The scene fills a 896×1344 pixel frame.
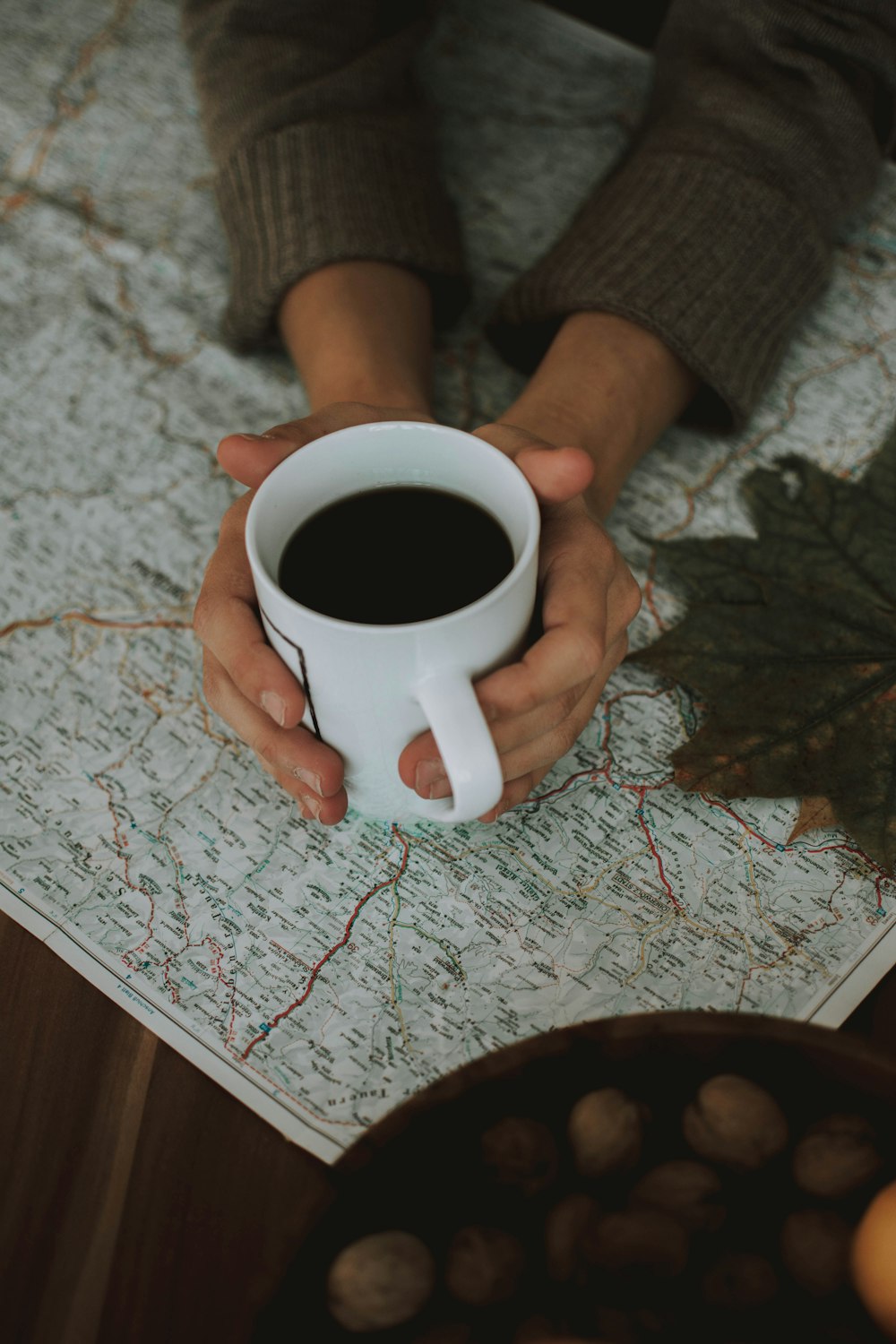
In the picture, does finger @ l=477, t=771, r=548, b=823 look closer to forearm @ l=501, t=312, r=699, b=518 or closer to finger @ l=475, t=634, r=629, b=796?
finger @ l=475, t=634, r=629, b=796

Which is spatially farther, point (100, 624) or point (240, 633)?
point (100, 624)

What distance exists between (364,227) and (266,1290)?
67 cm

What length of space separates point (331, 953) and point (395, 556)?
223mm

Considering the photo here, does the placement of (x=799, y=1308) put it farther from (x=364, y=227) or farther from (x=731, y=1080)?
(x=364, y=227)

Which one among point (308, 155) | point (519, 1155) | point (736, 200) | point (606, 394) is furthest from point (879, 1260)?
point (308, 155)

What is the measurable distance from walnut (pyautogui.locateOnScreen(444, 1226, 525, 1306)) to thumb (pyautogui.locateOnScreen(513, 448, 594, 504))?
316mm

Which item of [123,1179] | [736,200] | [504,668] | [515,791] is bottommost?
[123,1179]

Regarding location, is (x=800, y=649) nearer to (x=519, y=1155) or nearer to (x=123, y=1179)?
(x=519, y=1155)

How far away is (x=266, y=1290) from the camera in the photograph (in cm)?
32

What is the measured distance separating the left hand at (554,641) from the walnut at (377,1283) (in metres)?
0.18

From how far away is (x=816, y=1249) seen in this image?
13.5 inches

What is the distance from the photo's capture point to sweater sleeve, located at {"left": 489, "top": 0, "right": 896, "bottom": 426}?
2.22ft

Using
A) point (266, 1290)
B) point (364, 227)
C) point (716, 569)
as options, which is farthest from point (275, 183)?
point (266, 1290)

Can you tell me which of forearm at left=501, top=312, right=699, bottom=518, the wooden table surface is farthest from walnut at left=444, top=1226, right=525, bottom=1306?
forearm at left=501, top=312, right=699, bottom=518
